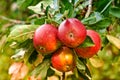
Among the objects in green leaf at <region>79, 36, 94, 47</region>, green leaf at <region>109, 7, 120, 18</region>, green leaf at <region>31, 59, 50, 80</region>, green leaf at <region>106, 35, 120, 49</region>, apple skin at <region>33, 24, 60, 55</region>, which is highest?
apple skin at <region>33, 24, 60, 55</region>

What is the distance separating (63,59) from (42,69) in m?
0.11

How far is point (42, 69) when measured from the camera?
1558mm

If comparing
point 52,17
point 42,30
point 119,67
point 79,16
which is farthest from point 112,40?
point 119,67

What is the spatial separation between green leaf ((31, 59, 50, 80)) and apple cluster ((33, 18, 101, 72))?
0.05 meters

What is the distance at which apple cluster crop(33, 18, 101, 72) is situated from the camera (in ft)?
4.67

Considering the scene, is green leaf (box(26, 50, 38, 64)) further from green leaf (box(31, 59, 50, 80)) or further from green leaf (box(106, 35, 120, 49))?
green leaf (box(106, 35, 120, 49))

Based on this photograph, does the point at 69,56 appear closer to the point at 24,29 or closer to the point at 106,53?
the point at 24,29

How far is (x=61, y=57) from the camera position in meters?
1.47

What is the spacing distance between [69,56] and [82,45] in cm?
5

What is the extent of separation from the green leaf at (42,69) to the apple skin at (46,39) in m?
0.10

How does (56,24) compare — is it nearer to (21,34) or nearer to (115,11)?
(21,34)

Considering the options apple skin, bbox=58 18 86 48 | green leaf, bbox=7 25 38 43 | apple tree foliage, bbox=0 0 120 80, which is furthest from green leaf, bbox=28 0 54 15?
apple skin, bbox=58 18 86 48

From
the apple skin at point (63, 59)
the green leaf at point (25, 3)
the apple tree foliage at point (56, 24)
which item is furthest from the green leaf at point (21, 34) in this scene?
the green leaf at point (25, 3)

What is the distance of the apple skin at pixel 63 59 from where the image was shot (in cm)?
147
